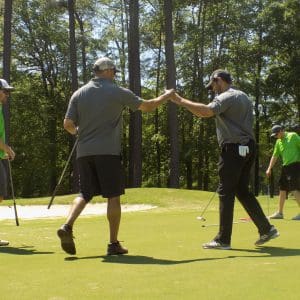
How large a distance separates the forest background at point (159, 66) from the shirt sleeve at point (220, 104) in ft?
103

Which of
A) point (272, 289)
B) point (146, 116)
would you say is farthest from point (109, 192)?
point (146, 116)

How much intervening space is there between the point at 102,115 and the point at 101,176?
62cm

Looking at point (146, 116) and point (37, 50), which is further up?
point (37, 50)

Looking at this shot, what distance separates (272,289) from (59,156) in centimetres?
4016

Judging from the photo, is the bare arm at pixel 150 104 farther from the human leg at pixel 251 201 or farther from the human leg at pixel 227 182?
the human leg at pixel 251 201

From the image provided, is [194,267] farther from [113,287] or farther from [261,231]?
[261,231]

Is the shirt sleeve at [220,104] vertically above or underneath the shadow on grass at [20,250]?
above

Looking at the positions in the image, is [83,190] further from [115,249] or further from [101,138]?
[115,249]

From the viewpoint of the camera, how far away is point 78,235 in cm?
789

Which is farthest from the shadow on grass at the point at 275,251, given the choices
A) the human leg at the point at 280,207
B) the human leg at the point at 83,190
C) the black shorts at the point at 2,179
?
the human leg at the point at 280,207

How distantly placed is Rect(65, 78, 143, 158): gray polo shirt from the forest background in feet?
104

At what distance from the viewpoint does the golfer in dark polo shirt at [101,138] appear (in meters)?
5.88

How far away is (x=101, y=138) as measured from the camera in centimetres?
590

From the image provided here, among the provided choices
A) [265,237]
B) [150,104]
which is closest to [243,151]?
[265,237]
